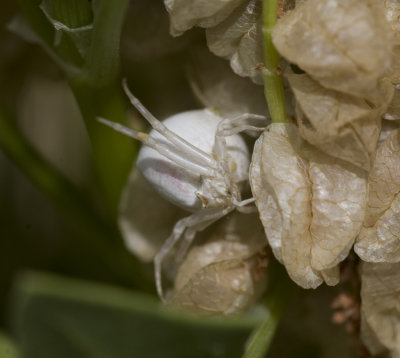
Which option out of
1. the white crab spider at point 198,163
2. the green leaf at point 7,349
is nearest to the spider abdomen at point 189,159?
the white crab spider at point 198,163

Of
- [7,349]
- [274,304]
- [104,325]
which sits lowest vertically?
[274,304]

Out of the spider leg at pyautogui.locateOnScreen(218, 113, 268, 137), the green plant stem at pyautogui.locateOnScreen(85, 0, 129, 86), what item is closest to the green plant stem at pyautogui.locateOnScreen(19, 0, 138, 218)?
the green plant stem at pyautogui.locateOnScreen(85, 0, 129, 86)

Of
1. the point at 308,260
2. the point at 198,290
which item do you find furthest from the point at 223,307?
the point at 308,260

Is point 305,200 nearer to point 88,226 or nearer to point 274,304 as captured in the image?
point 274,304

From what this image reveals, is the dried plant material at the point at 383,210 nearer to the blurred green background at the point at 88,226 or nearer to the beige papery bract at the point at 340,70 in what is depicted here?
the beige papery bract at the point at 340,70

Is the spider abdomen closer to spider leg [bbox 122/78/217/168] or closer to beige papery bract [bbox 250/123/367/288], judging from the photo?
spider leg [bbox 122/78/217/168]

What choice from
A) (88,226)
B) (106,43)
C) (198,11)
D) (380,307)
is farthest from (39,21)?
(380,307)

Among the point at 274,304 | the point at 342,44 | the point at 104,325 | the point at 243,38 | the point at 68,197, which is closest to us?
the point at 104,325
